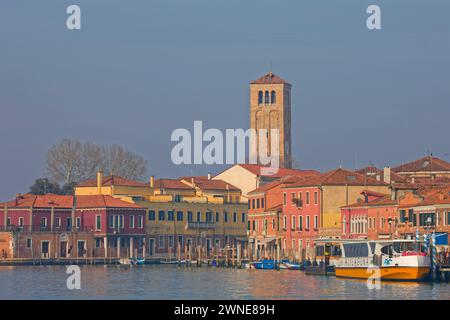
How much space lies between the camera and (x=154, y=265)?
4395 inches

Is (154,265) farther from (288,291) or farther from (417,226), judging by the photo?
(288,291)

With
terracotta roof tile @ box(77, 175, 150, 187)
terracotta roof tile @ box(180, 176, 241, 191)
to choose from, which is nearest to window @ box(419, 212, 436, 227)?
terracotta roof tile @ box(77, 175, 150, 187)

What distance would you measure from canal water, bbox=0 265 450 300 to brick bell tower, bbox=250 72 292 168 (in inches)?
2238

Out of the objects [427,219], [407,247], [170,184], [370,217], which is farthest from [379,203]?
[170,184]

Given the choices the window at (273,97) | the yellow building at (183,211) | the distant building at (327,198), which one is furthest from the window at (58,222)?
the window at (273,97)

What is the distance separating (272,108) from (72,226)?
42161 mm

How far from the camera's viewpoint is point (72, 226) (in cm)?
11444

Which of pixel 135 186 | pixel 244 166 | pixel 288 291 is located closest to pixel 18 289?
pixel 288 291

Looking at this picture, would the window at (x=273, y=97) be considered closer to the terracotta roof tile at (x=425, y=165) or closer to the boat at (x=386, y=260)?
the terracotta roof tile at (x=425, y=165)

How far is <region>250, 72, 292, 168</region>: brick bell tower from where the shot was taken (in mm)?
152125

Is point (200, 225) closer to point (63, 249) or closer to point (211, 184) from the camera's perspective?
point (211, 184)

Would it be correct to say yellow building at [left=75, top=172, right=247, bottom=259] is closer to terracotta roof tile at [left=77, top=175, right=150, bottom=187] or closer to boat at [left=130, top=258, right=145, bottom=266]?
terracotta roof tile at [left=77, top=175, right=150, bottom=187]
